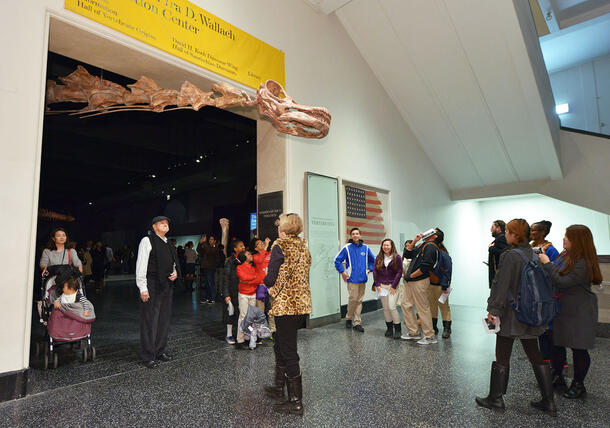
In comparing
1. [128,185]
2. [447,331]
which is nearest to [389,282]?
[447,331]

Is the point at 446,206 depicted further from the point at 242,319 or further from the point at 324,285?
the point at 242,319

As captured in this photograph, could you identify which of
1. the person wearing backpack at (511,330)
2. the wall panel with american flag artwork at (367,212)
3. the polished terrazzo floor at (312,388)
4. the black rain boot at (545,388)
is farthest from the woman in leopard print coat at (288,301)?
the wall panel with american flag artwork at (367,212)

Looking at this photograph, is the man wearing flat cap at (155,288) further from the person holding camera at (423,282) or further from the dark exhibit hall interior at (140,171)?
the dark exhibit hall interior at (140,171)

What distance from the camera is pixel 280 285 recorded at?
112 inches

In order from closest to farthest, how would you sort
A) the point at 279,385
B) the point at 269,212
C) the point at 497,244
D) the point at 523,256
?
the point at 523,256 < the point at 279,385 < the point at 497,244 < the point at 269,212

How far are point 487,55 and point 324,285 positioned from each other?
203 inches

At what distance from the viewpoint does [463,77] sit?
722 centimetres

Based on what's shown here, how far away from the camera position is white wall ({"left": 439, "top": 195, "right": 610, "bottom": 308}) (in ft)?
30.6

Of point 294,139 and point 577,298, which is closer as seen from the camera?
point 577,298

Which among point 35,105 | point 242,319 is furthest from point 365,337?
point 35,105

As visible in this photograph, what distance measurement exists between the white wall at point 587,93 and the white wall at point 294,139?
15.4 ft

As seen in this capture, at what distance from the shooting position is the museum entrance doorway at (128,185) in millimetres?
4254

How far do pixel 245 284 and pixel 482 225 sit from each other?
8828 millimetres

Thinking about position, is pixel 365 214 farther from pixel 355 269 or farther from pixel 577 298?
pixel 577 298
